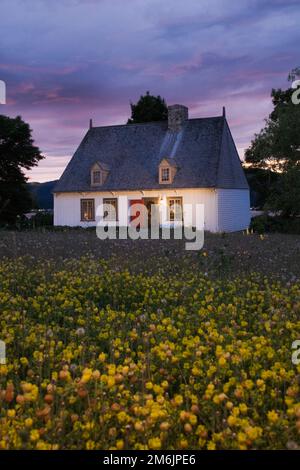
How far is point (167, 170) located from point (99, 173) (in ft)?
17.3

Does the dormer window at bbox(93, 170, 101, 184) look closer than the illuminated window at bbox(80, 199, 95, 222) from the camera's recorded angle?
Yes

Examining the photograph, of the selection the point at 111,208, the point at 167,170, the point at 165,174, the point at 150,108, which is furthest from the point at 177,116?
the point at 150,108

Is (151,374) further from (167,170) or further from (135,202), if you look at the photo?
(135,202)

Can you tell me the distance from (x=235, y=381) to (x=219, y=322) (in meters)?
2.06

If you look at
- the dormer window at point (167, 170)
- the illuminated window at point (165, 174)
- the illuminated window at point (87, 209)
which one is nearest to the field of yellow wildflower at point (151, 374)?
the dormer window at point (167, 170)

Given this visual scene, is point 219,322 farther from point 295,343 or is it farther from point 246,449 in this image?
point 246,449

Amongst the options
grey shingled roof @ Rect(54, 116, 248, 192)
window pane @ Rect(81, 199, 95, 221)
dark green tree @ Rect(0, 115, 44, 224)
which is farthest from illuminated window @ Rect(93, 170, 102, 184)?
dark green tree @ Rect(0, 115, 44, 224)

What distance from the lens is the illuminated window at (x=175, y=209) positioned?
36.9 m

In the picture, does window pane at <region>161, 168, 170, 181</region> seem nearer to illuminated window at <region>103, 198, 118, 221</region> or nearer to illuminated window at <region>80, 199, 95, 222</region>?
illuminated window at <region>103, 198, 118, 221</region>

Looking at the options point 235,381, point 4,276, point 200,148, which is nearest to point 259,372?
point 235,381

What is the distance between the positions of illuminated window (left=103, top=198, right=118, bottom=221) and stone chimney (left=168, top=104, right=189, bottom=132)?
6919 millimetres

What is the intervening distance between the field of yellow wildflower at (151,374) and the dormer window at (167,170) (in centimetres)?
2809

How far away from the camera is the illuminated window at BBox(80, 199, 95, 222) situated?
130ft
